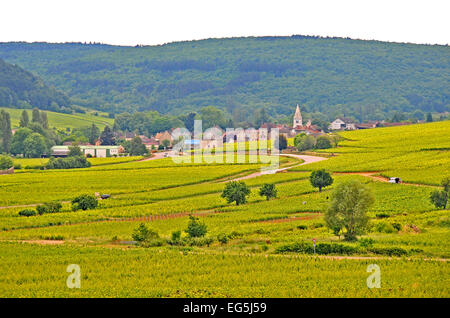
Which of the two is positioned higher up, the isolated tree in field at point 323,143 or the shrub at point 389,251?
the isolated tree in field at point 323,143

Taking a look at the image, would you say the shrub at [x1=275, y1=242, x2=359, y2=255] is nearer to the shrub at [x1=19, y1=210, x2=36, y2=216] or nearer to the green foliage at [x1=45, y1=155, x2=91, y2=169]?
the shrub at [x1=19, y1=210, x2=36, y2=216]

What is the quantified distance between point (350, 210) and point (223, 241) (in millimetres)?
8643

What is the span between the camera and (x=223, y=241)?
41.7 meters

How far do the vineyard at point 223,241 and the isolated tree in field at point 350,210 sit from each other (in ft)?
3.34

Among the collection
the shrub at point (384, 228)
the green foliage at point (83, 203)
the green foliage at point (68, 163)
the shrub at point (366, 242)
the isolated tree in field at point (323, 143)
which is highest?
the isolated tree in field at point (323, 143)

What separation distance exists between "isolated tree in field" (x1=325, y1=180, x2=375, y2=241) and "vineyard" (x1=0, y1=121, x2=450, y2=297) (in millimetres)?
1019

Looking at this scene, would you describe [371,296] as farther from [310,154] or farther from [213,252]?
[310,154]

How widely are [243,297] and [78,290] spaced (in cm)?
773

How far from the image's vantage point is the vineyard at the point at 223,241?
29734 mm

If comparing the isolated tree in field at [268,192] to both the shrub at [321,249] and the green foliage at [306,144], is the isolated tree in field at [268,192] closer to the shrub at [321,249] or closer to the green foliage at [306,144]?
the shrub at [321,249]

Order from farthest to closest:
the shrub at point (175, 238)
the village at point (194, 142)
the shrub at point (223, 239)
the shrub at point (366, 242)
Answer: the village at point (194, 142) < the shrub at point (175, 238) < the shrub at point (223, 239) < the shrub at point (366, 242)

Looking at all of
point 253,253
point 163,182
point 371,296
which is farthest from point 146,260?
point 163,182

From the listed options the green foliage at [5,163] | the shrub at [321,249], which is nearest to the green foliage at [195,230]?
the shrub at [321,249]

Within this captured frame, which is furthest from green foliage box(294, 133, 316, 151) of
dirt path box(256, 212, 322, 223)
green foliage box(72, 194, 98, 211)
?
dirt path box(256, 212, 322, 223)
